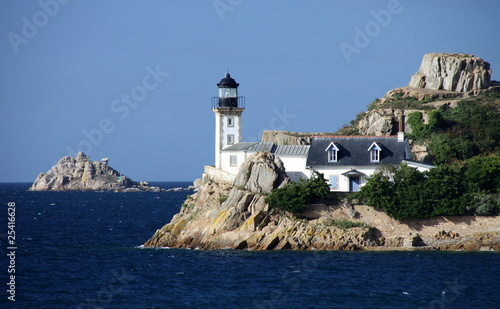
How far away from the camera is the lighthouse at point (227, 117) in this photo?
64.9 m

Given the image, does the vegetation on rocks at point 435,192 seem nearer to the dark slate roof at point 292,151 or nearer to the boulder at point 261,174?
the boulder at point 261,174

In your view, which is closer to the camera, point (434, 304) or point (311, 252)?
point (434, 304)

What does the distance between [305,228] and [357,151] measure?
344 inches

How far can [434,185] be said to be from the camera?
53938 millimetres

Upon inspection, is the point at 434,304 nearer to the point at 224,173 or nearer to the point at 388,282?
the point at 388,282

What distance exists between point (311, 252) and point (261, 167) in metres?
7.69

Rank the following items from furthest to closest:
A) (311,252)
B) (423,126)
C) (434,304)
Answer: (423,126), (311,252), (434,304)

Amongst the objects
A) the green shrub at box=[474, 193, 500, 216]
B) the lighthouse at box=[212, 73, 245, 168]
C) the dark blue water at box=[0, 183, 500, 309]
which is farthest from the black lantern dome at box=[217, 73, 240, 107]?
the green shrub at box=[474, 193, 500, 216]

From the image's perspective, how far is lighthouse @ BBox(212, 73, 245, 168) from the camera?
213ft

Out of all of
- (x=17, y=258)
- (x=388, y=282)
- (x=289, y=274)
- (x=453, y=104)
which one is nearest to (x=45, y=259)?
(x=17, y=258)

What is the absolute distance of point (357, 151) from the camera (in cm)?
5828

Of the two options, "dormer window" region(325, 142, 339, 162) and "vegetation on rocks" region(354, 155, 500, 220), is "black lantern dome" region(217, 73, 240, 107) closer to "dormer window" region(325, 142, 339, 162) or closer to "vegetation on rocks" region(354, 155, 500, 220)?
"dormer window" region(325, 142, 339, 162)

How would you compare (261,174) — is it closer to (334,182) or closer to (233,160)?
(334,182)

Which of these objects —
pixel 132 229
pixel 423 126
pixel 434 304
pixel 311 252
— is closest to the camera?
pixel 434 304
